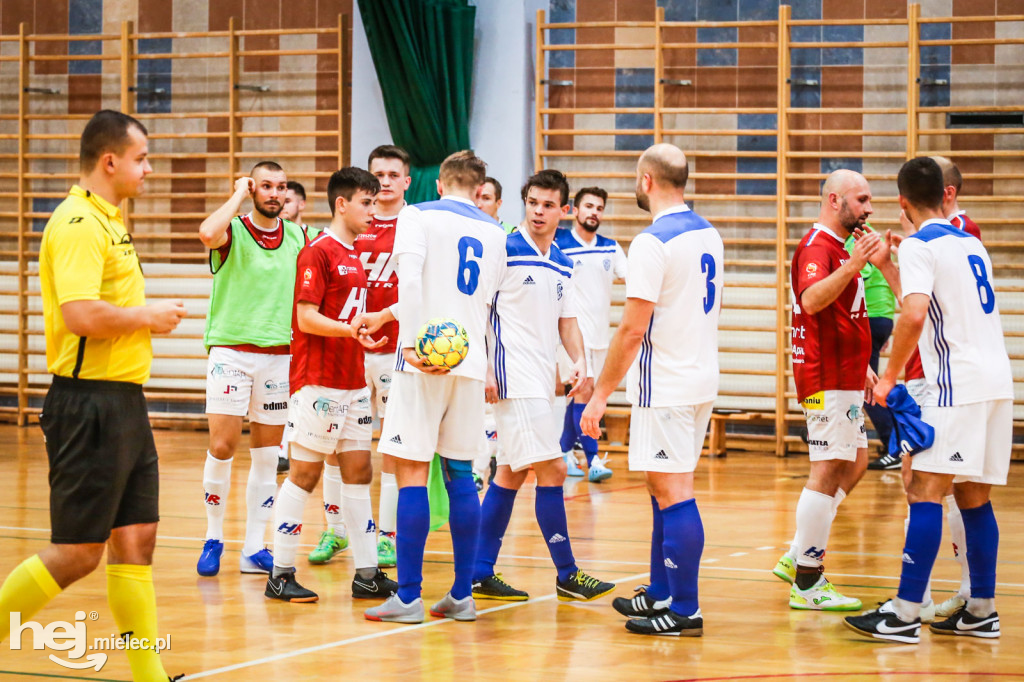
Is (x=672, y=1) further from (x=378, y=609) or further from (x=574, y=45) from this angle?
(x=378, y=609)

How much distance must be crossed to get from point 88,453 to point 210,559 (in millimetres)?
2286

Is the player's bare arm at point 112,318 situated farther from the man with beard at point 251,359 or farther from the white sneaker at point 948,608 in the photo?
the white sneaker at point 948,608

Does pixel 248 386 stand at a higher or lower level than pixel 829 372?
lower

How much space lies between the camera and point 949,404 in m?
4.54

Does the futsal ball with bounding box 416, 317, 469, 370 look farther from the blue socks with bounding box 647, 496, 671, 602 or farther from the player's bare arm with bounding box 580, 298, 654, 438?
the blue socks with bounding box 647, 496, 671, 602

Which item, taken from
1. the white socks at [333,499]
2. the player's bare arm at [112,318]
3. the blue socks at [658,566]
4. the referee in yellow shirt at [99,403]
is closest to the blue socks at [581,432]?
the white socks at [333,499]

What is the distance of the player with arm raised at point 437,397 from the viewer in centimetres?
472

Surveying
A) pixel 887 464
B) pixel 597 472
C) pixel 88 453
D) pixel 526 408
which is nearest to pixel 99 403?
pixel 88 453

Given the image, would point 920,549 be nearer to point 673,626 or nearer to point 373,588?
point 673,626

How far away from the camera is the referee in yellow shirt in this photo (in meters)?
3.45

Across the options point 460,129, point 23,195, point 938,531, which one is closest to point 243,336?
point 938,531

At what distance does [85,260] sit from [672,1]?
9.38 meters

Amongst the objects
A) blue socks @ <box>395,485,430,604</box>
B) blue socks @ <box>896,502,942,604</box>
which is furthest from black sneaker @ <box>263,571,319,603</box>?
blue socks @ <box>896,502,942,604</box>

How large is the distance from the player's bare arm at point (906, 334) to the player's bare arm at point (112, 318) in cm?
260
